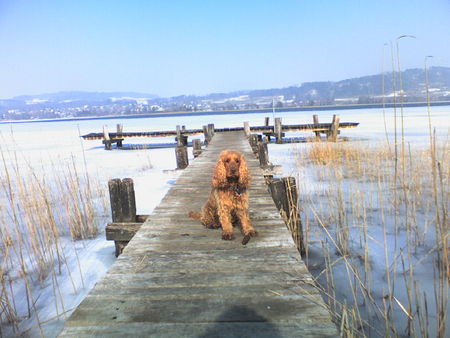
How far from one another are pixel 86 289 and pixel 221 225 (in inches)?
71.5

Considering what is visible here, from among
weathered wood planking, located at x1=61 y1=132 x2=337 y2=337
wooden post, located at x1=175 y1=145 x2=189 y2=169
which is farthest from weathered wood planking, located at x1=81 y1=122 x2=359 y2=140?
Result: weathered wood planking, located at x1=61 y1=132 x2=337 y2=337

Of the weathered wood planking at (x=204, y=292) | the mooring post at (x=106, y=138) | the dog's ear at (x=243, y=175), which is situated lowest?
the weathered wood planking at (x=204, y=292)

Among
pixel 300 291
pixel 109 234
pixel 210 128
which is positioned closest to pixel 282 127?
pixel 210 128

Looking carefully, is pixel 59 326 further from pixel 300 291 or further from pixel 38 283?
pixel 300 291

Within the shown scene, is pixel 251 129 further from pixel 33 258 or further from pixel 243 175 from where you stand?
pixel 243 175

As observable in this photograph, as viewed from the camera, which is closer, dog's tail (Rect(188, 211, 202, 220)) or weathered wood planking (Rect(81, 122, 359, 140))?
dog's tail (Rect(188, 211, 202, 220))

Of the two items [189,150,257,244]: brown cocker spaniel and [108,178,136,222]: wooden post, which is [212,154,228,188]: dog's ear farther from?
[108,178,136,222]: wooden post

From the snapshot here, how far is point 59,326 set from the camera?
2.87 m

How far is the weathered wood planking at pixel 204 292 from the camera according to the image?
63.4 inches

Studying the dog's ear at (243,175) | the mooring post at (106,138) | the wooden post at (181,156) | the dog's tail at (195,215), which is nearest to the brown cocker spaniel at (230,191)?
the dog's ear at (243,175)

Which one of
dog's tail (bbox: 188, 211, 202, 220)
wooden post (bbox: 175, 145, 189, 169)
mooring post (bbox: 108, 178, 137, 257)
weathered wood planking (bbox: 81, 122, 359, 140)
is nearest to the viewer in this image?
dog's tail (bbox: 188, 211, 202, 220)

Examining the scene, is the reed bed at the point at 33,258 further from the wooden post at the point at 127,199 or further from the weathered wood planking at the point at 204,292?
the wooden post at the point at 127,199

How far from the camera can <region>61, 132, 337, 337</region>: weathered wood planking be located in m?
1.61

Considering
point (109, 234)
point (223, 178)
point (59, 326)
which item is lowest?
point (59, 326)
